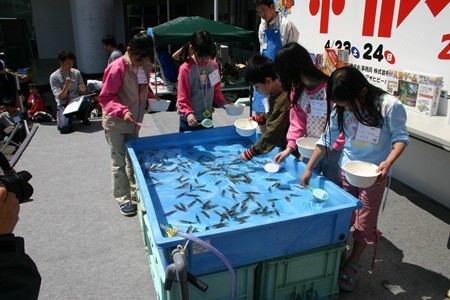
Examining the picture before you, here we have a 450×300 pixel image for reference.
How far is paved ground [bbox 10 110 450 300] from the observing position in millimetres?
2850

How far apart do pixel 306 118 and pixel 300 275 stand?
1.36 m

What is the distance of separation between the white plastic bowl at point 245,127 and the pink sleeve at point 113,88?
1137 millimetres

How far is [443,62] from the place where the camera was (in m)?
3.76

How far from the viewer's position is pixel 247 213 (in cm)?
268

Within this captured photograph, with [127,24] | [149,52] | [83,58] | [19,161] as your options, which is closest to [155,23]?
[127,24]

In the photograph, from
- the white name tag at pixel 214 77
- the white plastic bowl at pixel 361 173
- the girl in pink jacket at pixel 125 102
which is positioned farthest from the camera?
the white name tag at pixel 214 77

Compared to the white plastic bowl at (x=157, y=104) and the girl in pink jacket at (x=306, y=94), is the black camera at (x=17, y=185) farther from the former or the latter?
the white plastic bowl at (x=157, y=104)

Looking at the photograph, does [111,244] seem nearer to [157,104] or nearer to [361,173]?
[157,104]

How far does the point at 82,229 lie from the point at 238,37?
25.9 feet

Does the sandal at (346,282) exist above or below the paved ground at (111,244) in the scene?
above

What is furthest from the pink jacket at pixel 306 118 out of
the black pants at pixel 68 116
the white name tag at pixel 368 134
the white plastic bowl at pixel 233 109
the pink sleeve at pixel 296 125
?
the black pants at pixel 68 116

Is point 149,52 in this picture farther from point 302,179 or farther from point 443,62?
point 443,62

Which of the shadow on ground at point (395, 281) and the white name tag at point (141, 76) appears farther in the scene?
the white name tag at point (141, 76)

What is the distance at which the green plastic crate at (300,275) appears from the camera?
237 cm
